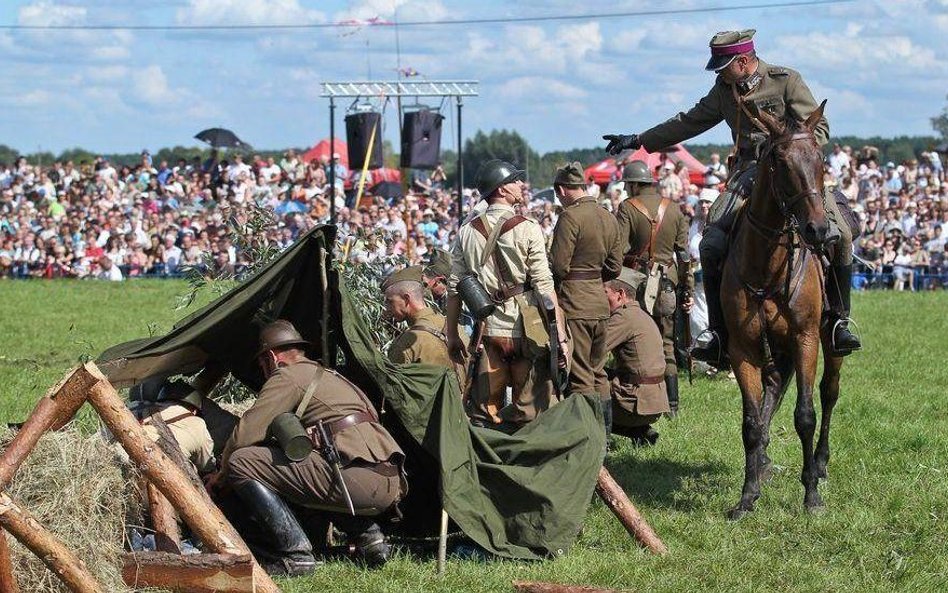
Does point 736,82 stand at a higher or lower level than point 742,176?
higher

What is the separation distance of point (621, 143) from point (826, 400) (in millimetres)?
2492

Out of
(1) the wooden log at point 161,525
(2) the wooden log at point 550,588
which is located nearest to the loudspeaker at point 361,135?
(1) the wooden log at point 161,525

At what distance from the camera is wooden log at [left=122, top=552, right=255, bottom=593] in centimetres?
655

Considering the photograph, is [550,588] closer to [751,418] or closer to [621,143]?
[751,418]

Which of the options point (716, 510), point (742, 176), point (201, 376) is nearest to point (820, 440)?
point (716, 510)

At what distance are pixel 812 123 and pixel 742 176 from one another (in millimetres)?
899

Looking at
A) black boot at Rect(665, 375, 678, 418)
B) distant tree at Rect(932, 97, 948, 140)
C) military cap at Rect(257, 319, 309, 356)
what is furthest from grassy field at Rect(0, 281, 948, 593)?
distant tree at Rect(932, 97, 948, 140)

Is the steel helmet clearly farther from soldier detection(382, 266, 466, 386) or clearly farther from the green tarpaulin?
the green tarpaulin

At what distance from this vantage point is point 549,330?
9.59 m

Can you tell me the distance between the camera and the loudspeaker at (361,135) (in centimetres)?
2580

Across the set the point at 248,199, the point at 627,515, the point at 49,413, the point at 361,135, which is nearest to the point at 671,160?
the point at 361,135

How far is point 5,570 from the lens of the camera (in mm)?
6359

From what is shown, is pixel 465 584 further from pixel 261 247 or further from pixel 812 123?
pixel 261 247

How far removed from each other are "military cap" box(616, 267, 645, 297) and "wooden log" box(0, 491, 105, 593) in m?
6.06
